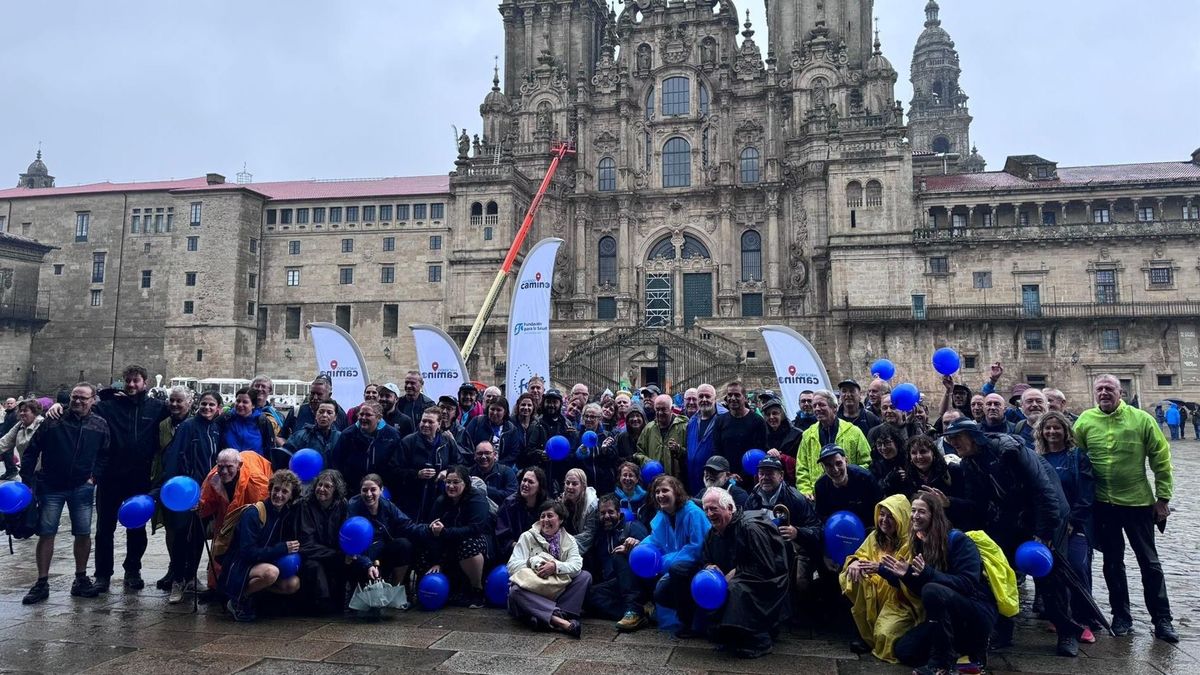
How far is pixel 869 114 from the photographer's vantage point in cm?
4409

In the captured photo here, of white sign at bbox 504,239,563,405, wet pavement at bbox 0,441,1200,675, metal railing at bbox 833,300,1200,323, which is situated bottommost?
wet pavement at bbox 0,441,1200,675

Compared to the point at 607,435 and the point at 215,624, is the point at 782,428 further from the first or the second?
the point at 215,624

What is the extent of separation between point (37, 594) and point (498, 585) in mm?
4878

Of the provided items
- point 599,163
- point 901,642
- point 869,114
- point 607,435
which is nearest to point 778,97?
point 869,114

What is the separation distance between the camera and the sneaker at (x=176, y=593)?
8258mm

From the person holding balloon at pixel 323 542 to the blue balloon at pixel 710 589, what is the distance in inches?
142

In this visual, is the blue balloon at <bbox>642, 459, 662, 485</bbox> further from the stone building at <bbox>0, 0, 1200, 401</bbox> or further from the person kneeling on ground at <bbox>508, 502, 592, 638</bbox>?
Answer: the stone building at <bbox>0, 0, 1200, 401</bbox>

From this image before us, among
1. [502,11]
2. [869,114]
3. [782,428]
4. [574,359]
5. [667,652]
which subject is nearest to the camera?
[667,652]

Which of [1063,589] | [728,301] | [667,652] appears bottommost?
[667,652]

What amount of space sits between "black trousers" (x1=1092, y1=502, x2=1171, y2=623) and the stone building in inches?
1210

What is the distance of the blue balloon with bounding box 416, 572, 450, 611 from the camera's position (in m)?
7.92

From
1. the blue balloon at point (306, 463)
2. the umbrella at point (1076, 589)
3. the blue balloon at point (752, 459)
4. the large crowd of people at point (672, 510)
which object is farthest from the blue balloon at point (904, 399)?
the blue balloon at point (306, 463)

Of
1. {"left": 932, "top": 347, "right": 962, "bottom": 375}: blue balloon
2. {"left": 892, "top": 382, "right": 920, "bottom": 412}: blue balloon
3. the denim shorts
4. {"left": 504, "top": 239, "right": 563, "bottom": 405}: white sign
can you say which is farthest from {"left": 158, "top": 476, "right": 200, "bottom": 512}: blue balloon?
{"left": 932, "top": 347, "right": 962, "bottom": 375}: blue balloon

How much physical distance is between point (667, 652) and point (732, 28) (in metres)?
49.0
